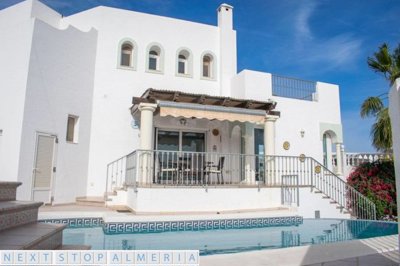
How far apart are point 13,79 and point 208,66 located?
1072cm

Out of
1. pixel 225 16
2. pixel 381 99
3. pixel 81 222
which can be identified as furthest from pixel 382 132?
pixel 81 222

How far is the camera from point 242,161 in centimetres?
1759

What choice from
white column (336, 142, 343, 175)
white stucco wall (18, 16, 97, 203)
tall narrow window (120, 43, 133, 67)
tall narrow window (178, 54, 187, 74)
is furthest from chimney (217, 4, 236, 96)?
white column (336, 142, 343, 175)

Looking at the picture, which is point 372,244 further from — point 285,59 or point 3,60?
point 285,59

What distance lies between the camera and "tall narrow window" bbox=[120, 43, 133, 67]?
58.3ft

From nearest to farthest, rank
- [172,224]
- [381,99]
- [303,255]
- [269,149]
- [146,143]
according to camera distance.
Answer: [303,255] → [172,224] → [146,143] → [381,99] → [269,149]

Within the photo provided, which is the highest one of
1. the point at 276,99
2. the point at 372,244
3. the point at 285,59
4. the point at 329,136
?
the point at 285,59

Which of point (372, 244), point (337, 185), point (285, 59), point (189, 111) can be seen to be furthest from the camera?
point (285, 59)

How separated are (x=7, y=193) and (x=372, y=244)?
761cm

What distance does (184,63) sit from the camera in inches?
758

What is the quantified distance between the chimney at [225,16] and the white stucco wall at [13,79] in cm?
1075

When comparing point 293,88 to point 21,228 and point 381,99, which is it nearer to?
point 381,99

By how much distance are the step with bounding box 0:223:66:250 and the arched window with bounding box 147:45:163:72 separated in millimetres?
13509

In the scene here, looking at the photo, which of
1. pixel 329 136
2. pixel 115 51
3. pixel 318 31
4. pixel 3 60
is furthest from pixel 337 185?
pixel 3 60
